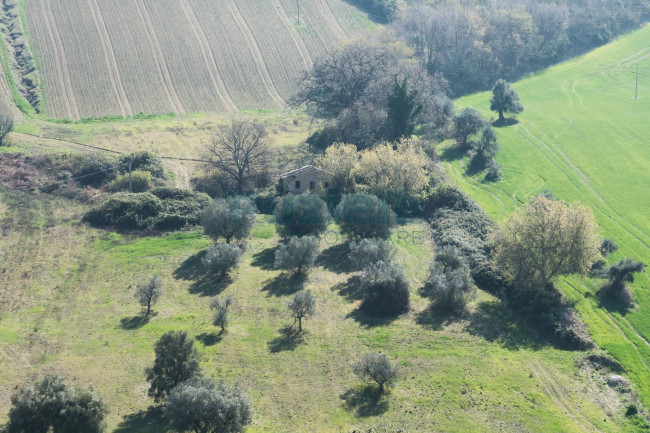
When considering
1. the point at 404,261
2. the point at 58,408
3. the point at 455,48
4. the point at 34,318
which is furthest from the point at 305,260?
the point at 455,48

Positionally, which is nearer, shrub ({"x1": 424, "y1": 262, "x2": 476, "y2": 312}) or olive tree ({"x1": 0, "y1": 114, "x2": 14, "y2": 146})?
shrub ({"x1": 424, "y1": 262, "x2": 476, "y2": 312})

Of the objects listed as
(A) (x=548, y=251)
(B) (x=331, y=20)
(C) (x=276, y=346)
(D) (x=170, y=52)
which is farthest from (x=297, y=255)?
(B) (x=331, y=20)

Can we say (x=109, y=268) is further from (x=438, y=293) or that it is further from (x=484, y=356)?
(x=484, y=356)

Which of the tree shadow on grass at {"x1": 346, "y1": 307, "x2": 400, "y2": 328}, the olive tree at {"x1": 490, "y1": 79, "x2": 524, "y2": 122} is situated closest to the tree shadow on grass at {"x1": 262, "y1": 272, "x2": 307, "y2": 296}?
the tree shadow on grass at {"x1": 346, "y1": 307, "x2": 400, "y2": 328}

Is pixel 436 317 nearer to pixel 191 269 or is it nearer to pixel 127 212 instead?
pixel 191 269

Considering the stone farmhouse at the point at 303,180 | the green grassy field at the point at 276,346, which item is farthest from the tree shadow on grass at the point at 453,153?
the green grassy field at the point at 276,346

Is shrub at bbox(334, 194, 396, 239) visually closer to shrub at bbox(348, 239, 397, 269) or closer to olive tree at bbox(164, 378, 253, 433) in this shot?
shrub at bbox(348, 239, 397, 269)

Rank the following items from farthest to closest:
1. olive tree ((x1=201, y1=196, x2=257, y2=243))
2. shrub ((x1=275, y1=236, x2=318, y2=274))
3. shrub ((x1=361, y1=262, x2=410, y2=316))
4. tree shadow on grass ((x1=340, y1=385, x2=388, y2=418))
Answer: olive tree ((x1=201, y1=196, x2=257, y2=243))
shrub ((x1=275, y1=236, x2=318, y2=274))
shrub ((x1=361, y1=262, x2=410, y2=316))
tree shadow on grass ((x1=340, y1=385, x2=388, y2=418))
